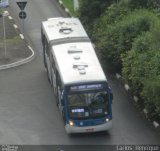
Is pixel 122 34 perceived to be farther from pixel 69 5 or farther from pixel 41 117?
pixel 69 5

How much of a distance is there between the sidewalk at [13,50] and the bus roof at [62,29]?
14.2 feet

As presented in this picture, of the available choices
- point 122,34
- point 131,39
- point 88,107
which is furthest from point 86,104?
point 122,34

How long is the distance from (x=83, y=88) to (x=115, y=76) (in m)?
8.27

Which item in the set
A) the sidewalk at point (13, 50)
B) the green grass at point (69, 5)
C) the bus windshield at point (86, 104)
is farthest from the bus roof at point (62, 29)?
the green grass at point (69, 5)

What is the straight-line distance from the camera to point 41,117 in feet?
96.5

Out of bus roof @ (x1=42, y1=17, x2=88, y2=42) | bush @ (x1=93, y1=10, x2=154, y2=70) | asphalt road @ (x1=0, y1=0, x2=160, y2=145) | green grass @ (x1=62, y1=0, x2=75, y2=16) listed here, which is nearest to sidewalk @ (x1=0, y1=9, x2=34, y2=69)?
asphalt road @ (x1=0, y1=0, x2=160, y2=145)

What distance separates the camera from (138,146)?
26.1 metres

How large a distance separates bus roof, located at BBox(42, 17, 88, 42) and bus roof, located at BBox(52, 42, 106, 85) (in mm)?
1236

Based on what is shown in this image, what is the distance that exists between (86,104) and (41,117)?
386 cm

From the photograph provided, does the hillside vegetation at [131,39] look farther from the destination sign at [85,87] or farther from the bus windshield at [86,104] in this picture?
the destination sign at [85,87]

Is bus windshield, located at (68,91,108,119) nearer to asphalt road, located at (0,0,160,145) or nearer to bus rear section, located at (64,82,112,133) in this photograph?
bus rear section, located at (64,82,112,133)

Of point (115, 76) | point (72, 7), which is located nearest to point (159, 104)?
point (115, 76)

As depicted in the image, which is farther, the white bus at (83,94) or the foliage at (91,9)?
the foliage at (91,9)

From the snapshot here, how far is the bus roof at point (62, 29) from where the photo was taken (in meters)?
31.4
